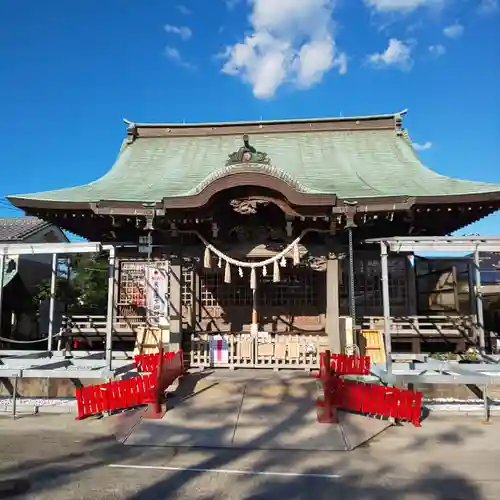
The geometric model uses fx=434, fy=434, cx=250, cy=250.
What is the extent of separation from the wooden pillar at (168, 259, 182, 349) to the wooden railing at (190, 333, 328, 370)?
0.56 meters

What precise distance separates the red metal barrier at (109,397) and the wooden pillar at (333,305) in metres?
4.80

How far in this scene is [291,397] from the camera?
8.88 meters

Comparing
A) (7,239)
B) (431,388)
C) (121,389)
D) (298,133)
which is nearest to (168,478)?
(121,389)

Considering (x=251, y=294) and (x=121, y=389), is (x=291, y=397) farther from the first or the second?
(x=251, y=294)

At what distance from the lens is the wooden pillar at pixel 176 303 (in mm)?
11438

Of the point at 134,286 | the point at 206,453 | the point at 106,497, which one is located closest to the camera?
the point at 106,497

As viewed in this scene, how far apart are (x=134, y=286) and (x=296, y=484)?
919cm

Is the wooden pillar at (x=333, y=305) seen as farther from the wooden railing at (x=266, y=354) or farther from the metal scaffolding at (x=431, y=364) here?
the metal scaffolding at (x=431, y=364)

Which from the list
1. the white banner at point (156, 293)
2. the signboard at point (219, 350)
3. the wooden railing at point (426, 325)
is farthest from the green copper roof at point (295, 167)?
the signboard at point (219, 350)

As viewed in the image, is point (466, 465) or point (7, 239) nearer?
point (466, 465)

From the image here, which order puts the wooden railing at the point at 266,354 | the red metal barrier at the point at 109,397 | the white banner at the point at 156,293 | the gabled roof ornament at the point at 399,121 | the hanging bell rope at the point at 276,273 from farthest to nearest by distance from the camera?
the gabled roof ornament at the point at 399,121, the white banner at the point at 156,293, the wooden railing at the point at 266,354, the hanging bell rope at the point at 276,273, the red metal barrier at the point at 109,397

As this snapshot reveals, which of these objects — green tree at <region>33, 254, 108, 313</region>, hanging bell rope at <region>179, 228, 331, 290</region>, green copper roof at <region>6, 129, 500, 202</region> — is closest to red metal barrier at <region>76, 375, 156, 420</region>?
hanging bell rope at <region>179, 228, 331, 290</region>

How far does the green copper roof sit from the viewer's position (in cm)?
1211

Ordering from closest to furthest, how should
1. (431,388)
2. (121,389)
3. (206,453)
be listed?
(206,453), (121,389), (431,388)
